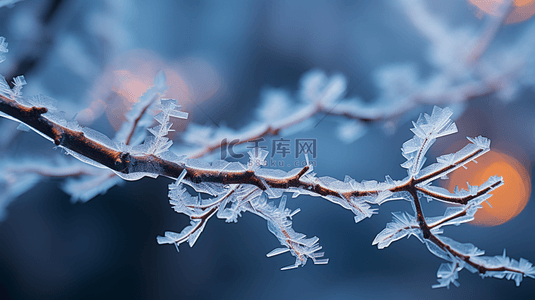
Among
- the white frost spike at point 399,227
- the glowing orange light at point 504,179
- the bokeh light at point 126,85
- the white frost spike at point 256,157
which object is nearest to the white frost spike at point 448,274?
the white frost spike at point 399,227

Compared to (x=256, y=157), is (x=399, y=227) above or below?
below

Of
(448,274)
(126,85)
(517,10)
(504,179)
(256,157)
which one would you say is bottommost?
(448,274)

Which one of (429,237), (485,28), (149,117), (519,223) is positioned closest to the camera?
(429,237)

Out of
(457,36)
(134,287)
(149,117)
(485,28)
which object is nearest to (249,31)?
(149,117)

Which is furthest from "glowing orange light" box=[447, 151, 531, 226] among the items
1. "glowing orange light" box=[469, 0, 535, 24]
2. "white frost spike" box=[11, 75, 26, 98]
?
"white frost spike" box=[11, 75, 26, 98]

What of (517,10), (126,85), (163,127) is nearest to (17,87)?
(163,127)

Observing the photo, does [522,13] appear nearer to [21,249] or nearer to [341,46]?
[341,46]
